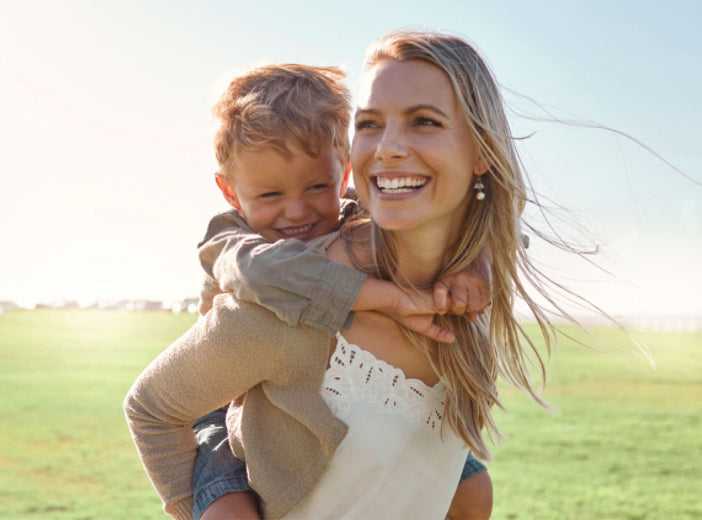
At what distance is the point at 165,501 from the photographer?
201 cm

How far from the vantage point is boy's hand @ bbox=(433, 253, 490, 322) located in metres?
1.89

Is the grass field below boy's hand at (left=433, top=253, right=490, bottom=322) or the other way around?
below

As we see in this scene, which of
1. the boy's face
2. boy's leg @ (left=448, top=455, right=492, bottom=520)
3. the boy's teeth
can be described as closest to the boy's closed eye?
the boy's face

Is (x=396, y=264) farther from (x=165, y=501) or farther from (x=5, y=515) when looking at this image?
(x=5, y=515)

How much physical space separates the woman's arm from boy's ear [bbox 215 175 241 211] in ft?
1.75

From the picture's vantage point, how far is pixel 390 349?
1929 millimetres

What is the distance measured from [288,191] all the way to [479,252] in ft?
1.93

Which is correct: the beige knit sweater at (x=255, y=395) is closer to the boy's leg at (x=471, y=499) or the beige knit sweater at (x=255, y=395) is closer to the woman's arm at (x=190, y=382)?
the woman's arm at (x=190, y=382)

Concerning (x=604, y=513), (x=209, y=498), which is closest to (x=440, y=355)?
(x=209, y=498)

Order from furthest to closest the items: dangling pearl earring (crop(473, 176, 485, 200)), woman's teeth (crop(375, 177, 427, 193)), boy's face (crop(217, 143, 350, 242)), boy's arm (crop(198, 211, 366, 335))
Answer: boy's face (crop(217, 143, 350, 242)) < dangling pearl earring (crop(473, 176, 485, 200)) < woman's teeth (crop(375, 177, 427, 193)) < boy's arm (crop(198, 211, 366, 335))

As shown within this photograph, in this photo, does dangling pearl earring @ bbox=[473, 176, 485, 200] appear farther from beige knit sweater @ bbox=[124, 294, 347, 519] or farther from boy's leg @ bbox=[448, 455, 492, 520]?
boy's leg @ bbox=[448, 455, 492, 520]

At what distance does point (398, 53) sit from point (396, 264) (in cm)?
56

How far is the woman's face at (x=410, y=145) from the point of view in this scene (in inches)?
70.8

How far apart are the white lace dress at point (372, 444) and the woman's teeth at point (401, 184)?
1.33ft
